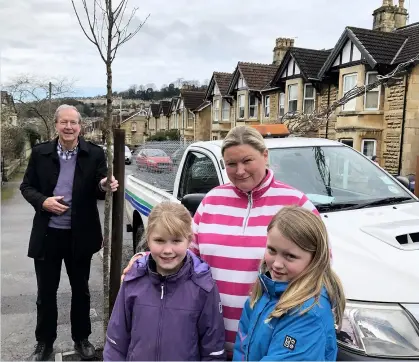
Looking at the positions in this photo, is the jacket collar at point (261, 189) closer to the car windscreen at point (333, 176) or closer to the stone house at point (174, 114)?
the car windscreen at point (333, 176)

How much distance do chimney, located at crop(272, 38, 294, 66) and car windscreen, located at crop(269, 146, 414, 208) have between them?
85.7ft

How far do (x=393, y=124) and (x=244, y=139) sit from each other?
50.3 ft

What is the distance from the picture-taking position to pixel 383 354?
187 cm

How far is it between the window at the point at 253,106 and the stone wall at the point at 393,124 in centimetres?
1190

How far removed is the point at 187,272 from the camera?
1.87 metres

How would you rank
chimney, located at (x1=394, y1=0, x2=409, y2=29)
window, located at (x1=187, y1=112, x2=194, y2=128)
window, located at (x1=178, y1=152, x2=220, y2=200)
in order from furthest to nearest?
window, located at (x1=187, y1=112, x2=194, y2=128) < chimney, located at (x1=394, y1=0, x2=409, y2=29) < window, located at (x1=178, y1=152, x2=220, y2=200)

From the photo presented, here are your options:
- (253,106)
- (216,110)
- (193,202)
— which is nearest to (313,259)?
(193,202)

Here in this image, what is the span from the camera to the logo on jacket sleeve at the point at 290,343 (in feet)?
4.83

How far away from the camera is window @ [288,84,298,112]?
21.4 m

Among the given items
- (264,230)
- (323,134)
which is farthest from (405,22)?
(264,230)

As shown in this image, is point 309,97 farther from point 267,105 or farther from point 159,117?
point 159,117

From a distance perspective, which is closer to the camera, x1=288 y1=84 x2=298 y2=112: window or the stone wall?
the stone wall

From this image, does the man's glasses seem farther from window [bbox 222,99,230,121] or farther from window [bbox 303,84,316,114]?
window [bbox 222,99,230,121]

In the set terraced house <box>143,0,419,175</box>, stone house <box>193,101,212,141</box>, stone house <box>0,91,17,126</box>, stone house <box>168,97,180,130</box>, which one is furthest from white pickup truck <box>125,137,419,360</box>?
stone house <box>168,97,180,130</box>
